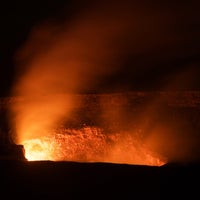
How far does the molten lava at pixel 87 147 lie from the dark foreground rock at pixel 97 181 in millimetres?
2592

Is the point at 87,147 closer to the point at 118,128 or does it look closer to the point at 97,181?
the point at 118,128

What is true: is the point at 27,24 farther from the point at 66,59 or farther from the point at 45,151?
the point at 45,151

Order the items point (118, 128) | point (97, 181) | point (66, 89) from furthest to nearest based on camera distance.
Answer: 1. point (118, 128)
2. point (66, 89)
3. point (97, 181)

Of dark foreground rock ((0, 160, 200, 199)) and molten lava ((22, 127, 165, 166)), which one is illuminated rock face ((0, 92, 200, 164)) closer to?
molten lava ((22, 127, 165, 166))

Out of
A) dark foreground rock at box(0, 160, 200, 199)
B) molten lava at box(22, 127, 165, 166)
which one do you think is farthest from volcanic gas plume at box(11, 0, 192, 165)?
dark foreground rock at box(0, 160, 200, 199)

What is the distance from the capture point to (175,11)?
7055 mm

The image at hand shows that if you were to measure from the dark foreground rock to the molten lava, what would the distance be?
259cm

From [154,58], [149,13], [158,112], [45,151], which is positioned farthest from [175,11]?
[45,151]

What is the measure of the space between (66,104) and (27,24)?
2.07 meters

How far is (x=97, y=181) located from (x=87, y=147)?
9.44 ft

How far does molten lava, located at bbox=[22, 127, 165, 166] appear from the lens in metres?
6.42

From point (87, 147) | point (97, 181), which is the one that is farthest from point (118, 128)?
point (97, 181)

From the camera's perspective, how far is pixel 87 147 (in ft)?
21.4

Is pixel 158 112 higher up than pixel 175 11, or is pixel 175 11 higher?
pixel 175 11
